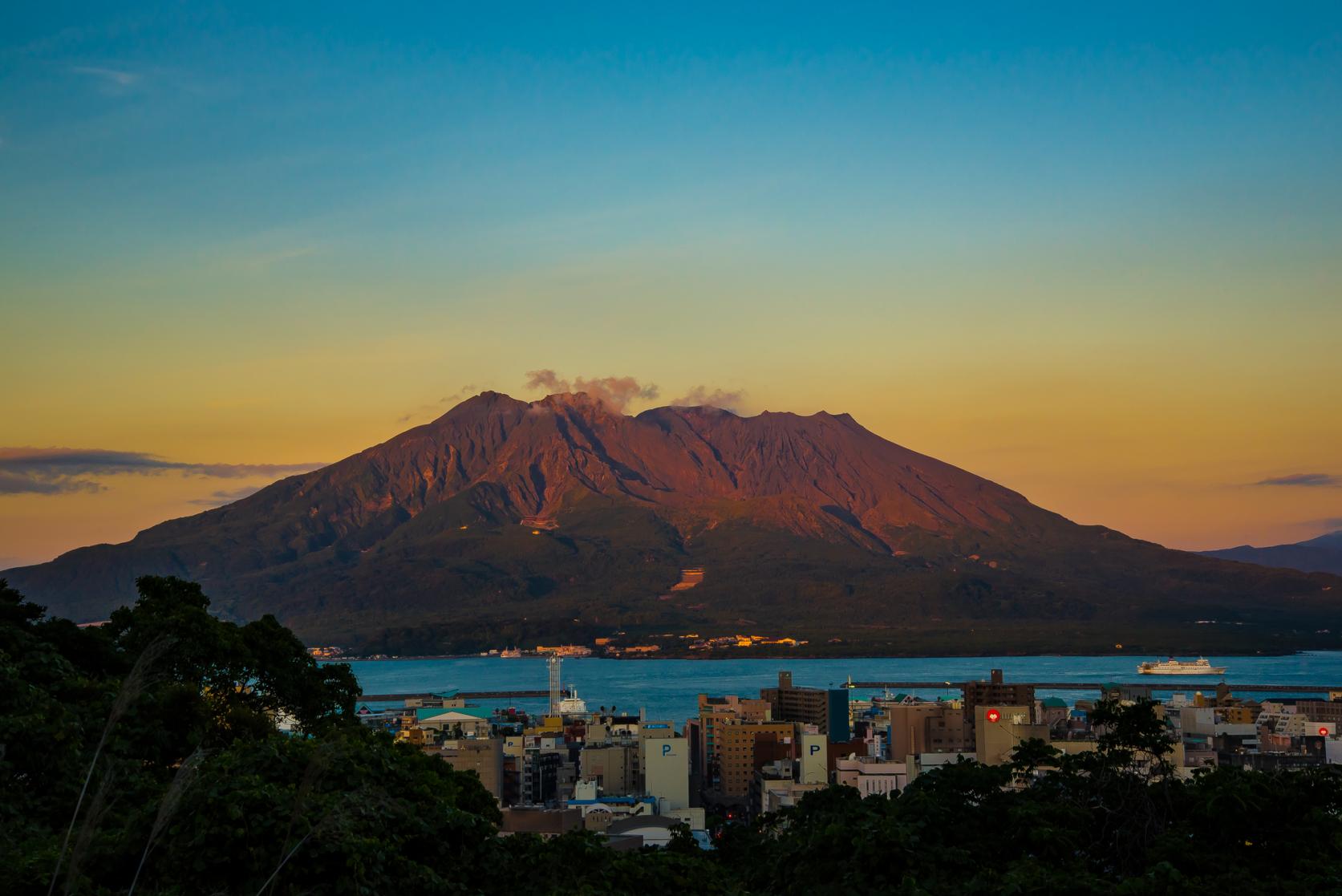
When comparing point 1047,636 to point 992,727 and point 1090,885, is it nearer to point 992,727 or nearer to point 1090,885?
point 992,727

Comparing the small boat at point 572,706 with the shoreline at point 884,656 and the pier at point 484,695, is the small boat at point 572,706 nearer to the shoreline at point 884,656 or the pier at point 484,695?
the pier at point 484,695

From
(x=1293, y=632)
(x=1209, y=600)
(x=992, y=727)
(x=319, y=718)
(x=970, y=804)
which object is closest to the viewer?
(x=970, y=804)

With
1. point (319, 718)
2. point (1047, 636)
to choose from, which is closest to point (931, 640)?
point (1047, 636)

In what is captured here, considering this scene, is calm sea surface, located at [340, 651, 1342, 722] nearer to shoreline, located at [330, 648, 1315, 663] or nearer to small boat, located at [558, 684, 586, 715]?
shoreline, located at [330, 648, 1315, 663]

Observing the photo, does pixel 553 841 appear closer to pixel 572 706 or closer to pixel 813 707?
pixel 813 707

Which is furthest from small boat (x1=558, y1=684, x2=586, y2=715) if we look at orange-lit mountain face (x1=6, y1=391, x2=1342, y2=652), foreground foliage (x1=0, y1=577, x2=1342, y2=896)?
foreground foliage (x1=0, y1=577, x2=1342, y2=896)
